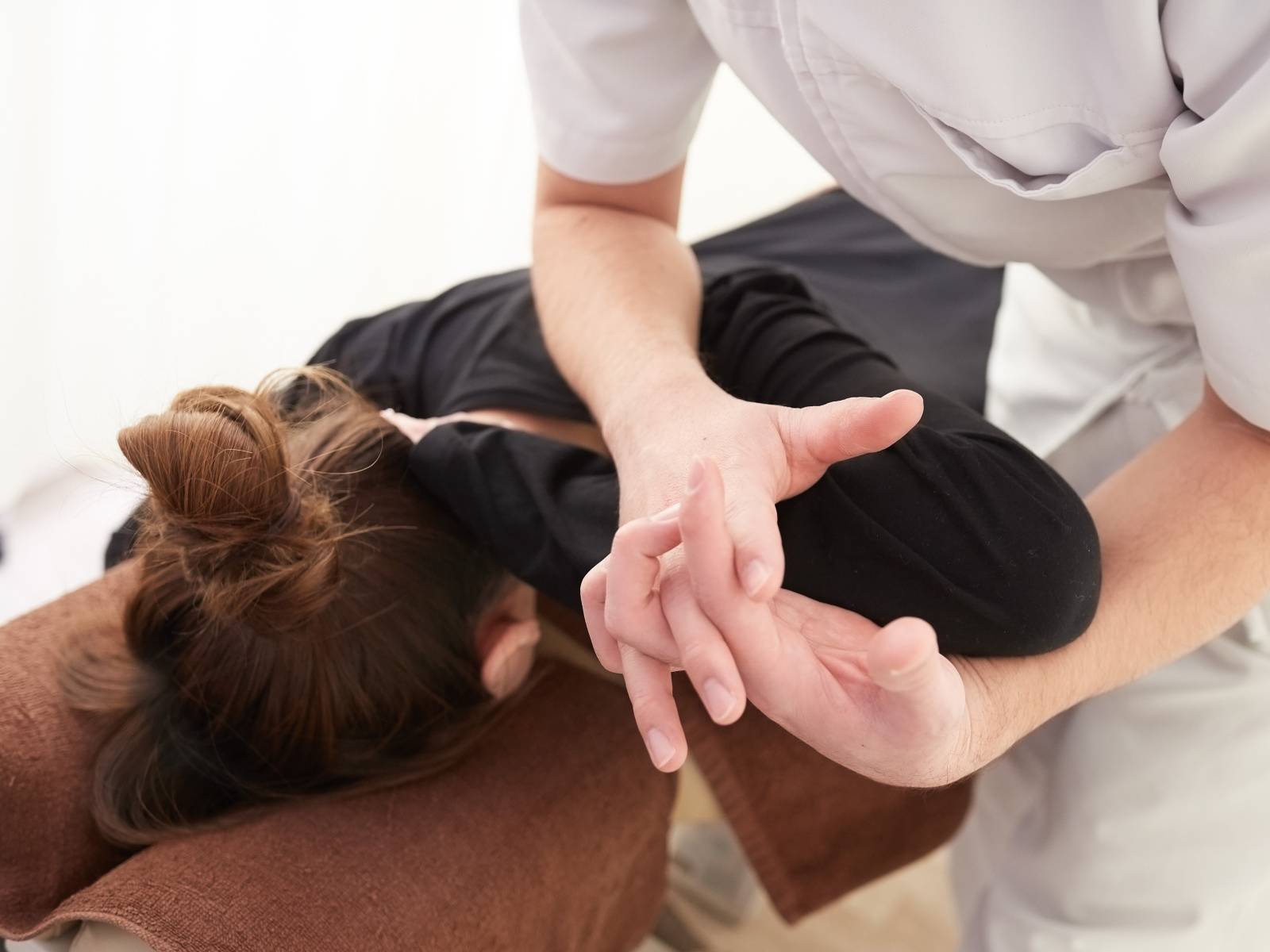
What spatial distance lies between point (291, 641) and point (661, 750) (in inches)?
13.7

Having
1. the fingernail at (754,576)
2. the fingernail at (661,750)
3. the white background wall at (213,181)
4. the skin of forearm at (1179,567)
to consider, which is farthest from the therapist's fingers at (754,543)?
the white background wall at (213,181)

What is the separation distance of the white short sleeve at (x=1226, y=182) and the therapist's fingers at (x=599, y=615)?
0.39m

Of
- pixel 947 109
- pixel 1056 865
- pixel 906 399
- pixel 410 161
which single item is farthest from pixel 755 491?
pixel 410 161

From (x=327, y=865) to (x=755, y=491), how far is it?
428 mm

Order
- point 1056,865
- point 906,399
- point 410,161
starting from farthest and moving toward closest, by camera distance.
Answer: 1. point 410,161
2. point 1056,865
3. point 906,399

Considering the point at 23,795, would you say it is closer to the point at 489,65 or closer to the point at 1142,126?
the point at 1142,126

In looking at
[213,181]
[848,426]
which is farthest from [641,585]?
[213,181]

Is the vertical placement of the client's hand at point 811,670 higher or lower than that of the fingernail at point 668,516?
lower

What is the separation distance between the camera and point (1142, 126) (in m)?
0.62

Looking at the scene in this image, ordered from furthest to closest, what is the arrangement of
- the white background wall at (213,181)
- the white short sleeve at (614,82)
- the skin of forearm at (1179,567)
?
the white background wall at (213,181) < the white short sleeve at (614,82) < the skin of forearm at (1179,567)

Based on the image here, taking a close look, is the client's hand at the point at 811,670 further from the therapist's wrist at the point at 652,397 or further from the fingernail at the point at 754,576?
the therapist's wrist at the point at 652,397

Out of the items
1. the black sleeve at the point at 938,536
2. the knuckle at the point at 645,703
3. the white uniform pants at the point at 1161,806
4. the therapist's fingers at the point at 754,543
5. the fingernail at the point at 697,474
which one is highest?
the fingernail at the point at 697,474

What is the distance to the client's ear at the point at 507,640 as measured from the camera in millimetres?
883

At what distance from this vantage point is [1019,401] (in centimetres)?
107
